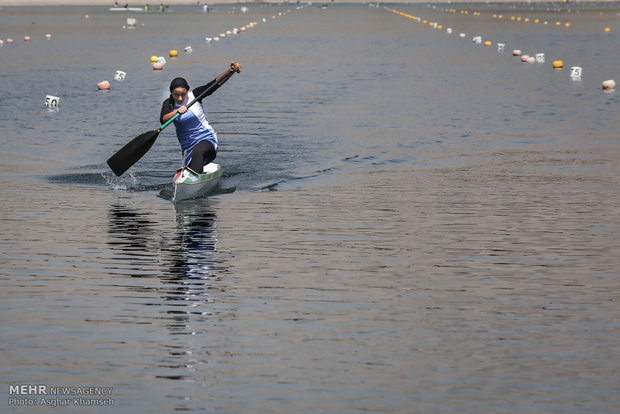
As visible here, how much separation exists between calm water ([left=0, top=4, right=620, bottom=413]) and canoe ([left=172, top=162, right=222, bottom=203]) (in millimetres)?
A: 430

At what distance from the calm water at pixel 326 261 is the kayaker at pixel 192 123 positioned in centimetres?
70

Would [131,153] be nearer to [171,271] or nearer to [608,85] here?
[171,271]

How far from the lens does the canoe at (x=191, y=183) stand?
54.3ft

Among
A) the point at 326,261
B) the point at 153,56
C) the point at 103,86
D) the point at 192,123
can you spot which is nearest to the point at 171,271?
the point at 326,261

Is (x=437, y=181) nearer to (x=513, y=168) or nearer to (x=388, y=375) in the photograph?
(x=513, y=168)

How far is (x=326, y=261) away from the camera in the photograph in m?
12.3

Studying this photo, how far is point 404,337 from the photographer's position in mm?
9477

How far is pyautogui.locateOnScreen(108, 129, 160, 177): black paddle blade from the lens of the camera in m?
18.0

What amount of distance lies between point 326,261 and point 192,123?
5768mm

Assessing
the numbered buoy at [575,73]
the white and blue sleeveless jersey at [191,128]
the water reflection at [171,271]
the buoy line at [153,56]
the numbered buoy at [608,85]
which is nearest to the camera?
the water reflection at [171,271]

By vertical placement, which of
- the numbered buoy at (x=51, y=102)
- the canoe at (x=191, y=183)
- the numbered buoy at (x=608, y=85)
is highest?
the canoe at (x=191, y=183)

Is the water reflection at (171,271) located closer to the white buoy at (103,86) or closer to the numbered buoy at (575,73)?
the white buoy at (103,86)

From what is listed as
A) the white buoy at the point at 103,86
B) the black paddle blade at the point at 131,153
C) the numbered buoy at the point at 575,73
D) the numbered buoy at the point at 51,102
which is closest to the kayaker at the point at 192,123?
the black paddle blade at the point at 131,153

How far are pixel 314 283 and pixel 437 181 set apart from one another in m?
6.91
